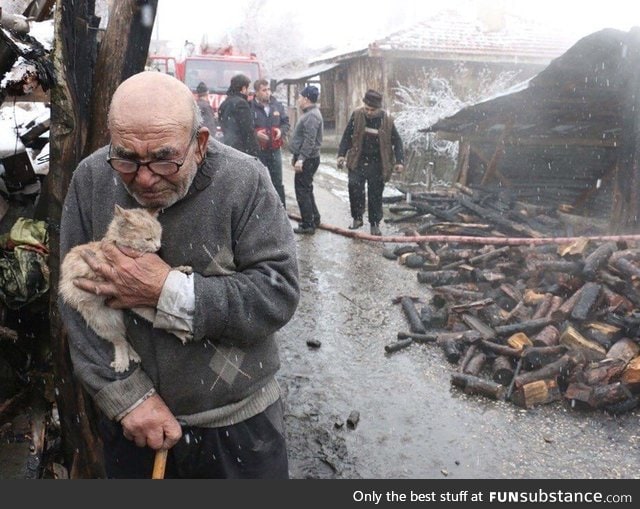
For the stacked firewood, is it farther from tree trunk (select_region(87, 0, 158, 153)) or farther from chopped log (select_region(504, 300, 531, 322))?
tree trunk (select_region(87, 0, 158, 153))

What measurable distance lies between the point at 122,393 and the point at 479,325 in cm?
460

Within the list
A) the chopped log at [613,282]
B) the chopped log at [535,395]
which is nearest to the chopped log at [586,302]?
the chopped log at [613,282]

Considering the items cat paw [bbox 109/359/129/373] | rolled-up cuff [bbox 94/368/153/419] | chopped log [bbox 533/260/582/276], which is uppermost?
cat paw [bbox 109/359/129/373]

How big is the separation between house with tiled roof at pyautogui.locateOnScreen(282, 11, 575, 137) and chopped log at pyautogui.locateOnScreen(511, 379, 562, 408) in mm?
18192

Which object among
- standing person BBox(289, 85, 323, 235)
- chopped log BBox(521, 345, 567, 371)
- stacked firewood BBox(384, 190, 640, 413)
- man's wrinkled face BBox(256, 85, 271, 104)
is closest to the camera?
stacked firewood BBox(384, 190, 640, 413)

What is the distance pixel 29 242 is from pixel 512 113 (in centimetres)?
915

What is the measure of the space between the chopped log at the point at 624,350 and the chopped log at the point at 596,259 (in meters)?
1.20

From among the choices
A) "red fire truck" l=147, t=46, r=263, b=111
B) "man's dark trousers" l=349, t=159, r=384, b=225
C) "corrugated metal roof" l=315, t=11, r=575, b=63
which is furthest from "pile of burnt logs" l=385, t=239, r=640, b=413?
"corrugated metal roof" l=315, t=11, r=575, b=63

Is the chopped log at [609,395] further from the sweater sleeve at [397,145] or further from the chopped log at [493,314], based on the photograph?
the sweater sleeve at [397,145]

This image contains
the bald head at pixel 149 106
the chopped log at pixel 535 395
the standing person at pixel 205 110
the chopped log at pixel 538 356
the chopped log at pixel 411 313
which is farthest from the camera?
the standing person at pixel 205 110

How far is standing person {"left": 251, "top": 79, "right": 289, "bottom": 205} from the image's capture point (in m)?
10.0

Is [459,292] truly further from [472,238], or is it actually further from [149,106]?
[149,106]

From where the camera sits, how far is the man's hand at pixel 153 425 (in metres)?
1.97

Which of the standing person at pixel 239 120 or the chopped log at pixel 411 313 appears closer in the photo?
the chopped log at pixel 411 313
